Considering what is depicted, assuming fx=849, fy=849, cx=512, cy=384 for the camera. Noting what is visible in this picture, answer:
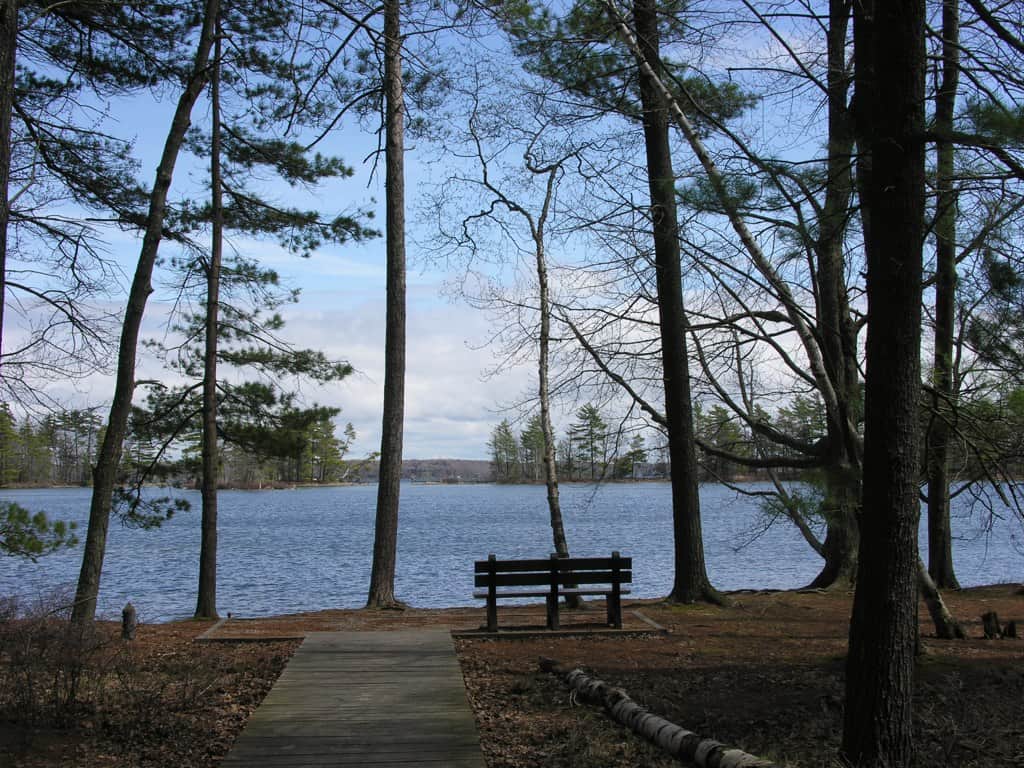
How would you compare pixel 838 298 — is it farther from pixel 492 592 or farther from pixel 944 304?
pixel 944 304

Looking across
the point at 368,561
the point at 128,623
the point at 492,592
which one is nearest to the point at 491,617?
the point at 492,592

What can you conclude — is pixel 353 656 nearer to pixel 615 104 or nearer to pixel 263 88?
pixel 615 104

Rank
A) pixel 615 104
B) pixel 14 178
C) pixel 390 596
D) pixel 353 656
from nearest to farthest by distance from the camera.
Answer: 1. pixel 353 656
2. pixel 14 178
3. pixel 615 104
4. pixel 390 596

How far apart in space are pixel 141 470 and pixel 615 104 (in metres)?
9.44

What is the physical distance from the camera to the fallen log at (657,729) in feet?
13.9

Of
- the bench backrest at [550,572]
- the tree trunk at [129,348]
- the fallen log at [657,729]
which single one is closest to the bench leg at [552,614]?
the bench backrest at [550,572]

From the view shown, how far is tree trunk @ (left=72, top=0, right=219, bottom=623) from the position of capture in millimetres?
9453

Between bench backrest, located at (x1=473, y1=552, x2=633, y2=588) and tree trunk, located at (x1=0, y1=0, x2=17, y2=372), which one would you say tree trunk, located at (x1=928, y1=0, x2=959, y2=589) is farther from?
tree trunk, located at (x1=0, y1=0, x2=17, y2=372)

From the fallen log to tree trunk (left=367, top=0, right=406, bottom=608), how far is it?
4.93m

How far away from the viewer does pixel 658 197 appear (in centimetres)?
1055

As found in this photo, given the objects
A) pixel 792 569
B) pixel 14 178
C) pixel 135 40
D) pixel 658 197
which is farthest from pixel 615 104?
pixel 792 569

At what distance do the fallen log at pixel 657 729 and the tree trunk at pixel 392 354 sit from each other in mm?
4925

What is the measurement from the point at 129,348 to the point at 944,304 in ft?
37.3

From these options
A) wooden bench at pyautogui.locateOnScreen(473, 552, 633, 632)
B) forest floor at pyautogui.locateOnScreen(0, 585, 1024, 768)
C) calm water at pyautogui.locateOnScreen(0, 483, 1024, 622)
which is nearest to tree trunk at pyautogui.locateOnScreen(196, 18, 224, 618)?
calm water at pyautogui.locateOnScreen(0, 483, 1024, 622)
